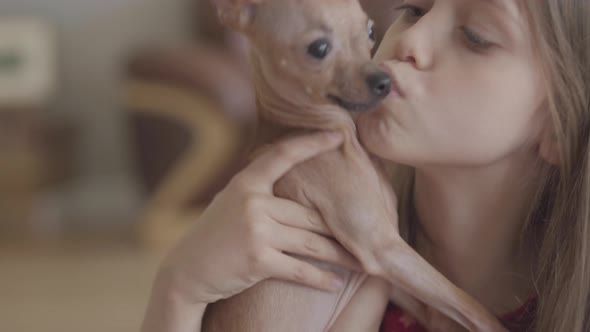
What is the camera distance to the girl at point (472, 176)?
120 centimetres

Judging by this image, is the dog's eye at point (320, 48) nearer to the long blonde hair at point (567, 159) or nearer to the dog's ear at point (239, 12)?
the dog's ear at point (239, 12)

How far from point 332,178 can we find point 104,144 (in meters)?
3.98

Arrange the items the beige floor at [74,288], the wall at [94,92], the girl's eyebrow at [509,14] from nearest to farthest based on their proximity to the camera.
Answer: the girl's eyebrow at [509,14] < the beige floor at [74,288] < the wall at [94,92]

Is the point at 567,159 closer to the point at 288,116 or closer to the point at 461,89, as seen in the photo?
the point at 461,89

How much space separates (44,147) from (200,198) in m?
1.02

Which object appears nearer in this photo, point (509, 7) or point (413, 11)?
point (509, 7)

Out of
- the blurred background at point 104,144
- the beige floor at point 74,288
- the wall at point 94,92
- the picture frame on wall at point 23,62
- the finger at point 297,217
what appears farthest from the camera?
the wall at point 94,92

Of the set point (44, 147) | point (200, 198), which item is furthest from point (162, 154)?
point (44, 147)

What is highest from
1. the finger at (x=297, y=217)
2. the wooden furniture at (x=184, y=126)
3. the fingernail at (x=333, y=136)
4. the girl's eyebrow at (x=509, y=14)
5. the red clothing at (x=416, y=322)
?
the girl's eyebrow at (x=509, y=14)

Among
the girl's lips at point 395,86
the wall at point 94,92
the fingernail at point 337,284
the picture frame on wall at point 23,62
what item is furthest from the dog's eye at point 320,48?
the wall at point 94,92

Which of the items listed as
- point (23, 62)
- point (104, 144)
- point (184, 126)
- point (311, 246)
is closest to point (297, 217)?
point (311, 246)

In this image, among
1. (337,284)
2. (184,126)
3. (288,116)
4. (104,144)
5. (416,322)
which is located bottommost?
(104,144)

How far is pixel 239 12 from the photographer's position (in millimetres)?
1372

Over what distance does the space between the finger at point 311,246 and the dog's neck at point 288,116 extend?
16 centimetres
